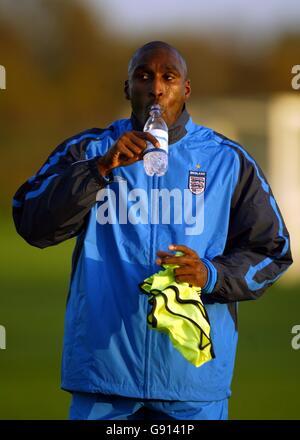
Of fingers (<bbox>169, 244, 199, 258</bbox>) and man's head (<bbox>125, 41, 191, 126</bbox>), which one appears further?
man's head (<bbox>125, 41, 191, 126</bbox>)

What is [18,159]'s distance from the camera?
1332 cm

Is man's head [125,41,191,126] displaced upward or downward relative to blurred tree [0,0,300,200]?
downward

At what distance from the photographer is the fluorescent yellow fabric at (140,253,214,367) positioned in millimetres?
2531

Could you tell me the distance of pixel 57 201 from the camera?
8.55 feet

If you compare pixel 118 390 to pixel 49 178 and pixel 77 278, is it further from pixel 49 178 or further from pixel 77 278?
pixel 49 178

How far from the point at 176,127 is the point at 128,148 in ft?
1.06

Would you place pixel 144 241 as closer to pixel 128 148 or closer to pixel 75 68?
pixel 128 148

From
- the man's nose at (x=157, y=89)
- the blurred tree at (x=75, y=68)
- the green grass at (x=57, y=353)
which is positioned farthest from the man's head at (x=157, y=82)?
the blurred tree at (x=75, y=68)

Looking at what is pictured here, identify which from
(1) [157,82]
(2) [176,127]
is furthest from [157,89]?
(2) [176,127]

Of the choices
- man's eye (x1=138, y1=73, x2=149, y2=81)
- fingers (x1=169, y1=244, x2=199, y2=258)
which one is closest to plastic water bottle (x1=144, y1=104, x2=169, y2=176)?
man's eye (x1=138, y1=73, x2=149, y2=81)

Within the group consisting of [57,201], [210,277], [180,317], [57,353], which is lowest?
[57,353]

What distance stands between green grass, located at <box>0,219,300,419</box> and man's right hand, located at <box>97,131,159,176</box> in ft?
8.97

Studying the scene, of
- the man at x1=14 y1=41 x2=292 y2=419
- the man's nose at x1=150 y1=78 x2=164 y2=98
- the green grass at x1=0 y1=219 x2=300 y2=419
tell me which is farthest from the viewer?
the green grass at x1=0 y1=219 x2=300 y2=419

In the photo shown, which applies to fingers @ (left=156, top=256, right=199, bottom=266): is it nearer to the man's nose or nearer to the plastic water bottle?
the plastic water bottle
